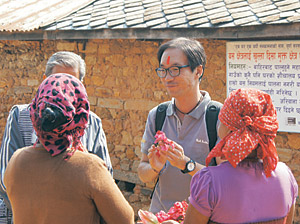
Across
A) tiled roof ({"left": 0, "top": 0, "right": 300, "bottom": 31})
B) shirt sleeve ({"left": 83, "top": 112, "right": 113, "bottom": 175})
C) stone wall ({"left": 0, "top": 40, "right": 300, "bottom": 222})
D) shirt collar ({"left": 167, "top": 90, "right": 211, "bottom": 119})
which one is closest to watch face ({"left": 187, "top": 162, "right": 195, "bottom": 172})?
shirt collar ({"left": 167, "top": 90, "right": 211, "bottom": 119})

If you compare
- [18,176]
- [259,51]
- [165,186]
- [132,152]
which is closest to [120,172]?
[132,152]

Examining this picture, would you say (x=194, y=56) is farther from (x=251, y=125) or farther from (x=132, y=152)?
(x=132, y=152)

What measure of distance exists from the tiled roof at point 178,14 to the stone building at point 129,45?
0.04 feet

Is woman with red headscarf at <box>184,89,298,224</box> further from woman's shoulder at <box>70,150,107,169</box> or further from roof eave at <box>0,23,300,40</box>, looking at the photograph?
roof eave at <box>0,23,300,40</box>

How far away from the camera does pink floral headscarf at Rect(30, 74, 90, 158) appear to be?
2084 mm

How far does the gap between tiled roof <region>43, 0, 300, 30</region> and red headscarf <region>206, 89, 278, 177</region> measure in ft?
9.90

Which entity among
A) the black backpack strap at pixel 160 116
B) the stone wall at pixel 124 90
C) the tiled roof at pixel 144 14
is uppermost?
the tiled roof at pixel 144 14

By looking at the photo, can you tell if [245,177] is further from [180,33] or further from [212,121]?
[180,33]

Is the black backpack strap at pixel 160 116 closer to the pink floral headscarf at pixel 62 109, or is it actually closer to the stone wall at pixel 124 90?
the pink floral headscarf at pixel 62 109

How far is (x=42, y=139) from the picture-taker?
2.12m

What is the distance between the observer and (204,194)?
6.75 feet

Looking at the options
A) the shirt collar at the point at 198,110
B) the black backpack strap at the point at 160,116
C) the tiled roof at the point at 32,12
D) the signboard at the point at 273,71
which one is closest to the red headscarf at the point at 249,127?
the shirt collar at the point at 198,110

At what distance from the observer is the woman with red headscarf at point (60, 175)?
6.79 ft

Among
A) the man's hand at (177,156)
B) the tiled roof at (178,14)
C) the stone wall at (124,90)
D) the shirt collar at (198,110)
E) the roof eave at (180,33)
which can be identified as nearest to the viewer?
the man's hand at (177,156)
